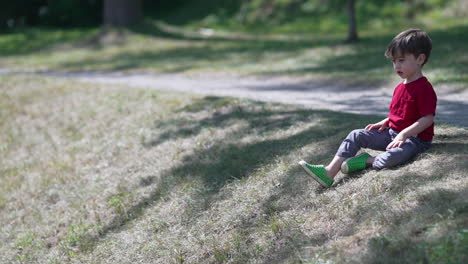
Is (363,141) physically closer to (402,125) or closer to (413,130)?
(402,125)

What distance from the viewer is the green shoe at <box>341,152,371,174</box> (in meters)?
5.18

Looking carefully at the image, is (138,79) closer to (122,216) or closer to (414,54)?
(122,216)

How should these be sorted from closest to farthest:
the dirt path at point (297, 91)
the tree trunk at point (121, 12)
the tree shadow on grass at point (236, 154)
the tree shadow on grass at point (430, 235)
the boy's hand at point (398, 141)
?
the tree shadow on grass at point (430, 235)
the boy's hand at point (398, 141)
the tree shadow on grass at point (236, 154)
the dirt path at point (297, 91)
the tree trunk at point (121, 12)

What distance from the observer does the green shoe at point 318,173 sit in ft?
17.0

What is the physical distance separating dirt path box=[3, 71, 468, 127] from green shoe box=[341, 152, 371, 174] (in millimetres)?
1730

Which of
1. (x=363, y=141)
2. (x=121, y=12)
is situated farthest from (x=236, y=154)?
(x=121, y=12)

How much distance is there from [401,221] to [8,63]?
54.0ft

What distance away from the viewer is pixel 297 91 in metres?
10.1

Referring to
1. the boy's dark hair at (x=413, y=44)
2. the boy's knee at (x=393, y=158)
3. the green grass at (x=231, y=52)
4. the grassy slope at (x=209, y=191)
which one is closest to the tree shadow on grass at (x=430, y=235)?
the grassy slope at (x=209, y=191)

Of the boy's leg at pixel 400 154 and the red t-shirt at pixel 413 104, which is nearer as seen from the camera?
the red t-shirt at pixel 413 104

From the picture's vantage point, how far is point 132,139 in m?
8.66

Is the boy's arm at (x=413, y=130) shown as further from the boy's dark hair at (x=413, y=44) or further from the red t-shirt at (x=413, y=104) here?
the boy's dark hair at (x=413, y=44)

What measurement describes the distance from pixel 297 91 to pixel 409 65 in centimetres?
510

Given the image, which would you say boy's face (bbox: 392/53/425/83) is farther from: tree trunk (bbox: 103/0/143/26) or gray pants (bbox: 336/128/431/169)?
tree trunk (bbox: 103/0/143/26)
